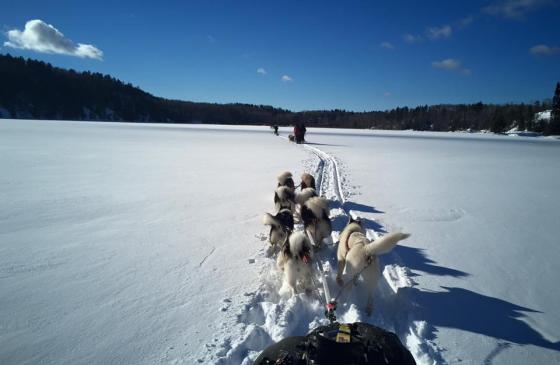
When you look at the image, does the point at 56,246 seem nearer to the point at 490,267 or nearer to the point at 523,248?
the point at 490,267

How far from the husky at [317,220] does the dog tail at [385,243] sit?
1.47m

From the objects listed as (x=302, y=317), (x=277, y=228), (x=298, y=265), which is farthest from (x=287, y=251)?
(x=277, y=228)

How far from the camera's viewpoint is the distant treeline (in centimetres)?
8662

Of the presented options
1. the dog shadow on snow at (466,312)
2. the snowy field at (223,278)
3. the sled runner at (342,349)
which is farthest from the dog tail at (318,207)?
the sled runner at (342,349)

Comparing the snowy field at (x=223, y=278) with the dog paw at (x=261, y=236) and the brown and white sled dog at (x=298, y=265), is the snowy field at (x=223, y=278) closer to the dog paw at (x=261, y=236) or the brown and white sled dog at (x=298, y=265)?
the dog paw at (x=261, y=236)

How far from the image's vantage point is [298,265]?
3125 mm

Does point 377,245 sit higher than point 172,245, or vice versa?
point 377,245

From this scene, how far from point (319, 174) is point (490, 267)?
23.4 feet

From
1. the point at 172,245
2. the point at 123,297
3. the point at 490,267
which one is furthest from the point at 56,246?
the point at 490,267

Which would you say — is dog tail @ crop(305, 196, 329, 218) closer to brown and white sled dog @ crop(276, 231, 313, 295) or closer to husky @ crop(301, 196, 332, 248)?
husky @ crop(301, 196, 332, 248)

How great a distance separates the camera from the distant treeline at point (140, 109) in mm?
86625

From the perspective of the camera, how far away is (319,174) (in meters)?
10.8

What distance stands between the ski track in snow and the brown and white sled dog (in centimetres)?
11

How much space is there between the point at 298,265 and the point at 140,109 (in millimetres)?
124589
